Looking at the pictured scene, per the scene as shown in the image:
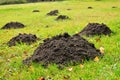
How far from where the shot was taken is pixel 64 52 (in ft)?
36.7

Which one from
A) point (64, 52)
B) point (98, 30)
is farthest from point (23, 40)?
point (64, 52)

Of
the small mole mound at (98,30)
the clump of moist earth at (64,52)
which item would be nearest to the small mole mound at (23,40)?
the small mole mound at (98,30)

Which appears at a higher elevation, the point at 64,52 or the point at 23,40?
the point at 64,52

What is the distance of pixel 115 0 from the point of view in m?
66.1

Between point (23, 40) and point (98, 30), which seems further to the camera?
point (23, 40)

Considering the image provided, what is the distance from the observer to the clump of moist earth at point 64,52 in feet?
35.9

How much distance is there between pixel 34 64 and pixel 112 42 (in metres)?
4.26

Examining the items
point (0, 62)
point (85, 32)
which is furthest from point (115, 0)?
point (0, 62)

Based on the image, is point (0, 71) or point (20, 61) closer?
point (0, 71)

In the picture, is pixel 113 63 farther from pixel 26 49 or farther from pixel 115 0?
pixel 115 0

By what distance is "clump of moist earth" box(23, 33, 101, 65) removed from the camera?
10.9 m

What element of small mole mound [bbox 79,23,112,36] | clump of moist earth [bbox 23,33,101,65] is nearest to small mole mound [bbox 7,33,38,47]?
small mole mound [bbox 79,23,112,36]

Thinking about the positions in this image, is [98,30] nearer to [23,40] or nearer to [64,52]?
[23,40]

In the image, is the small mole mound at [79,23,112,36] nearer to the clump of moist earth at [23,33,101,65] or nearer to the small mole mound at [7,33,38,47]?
the small mole mound at [7,33,38,47]
